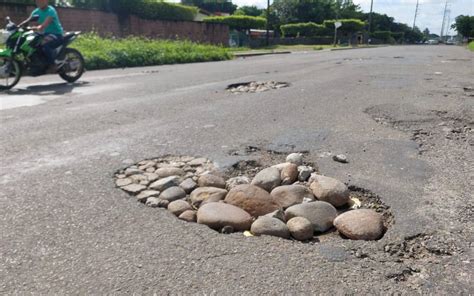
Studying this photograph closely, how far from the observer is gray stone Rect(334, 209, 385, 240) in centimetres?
259

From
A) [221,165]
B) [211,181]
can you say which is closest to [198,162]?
[221,165]

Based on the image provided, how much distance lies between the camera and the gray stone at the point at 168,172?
348 cm

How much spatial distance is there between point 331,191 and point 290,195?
12.2 inches

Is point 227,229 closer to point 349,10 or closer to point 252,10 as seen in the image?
point 252,10

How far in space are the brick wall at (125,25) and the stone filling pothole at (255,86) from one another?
649 inches

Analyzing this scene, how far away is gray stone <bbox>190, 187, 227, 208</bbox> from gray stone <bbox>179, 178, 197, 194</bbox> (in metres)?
0.08

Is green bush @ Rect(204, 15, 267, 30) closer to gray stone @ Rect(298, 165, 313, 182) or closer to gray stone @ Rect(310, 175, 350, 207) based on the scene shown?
gray stone @ Rect(298, 165, 313, 182)

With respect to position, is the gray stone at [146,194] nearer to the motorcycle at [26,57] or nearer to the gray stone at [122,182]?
the gray stone at [122,182]

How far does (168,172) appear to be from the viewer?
351 cm

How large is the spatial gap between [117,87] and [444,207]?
24.5 ft

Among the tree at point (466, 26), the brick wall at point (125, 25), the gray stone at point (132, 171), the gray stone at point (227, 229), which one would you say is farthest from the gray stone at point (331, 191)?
the tree at point (466, 26)

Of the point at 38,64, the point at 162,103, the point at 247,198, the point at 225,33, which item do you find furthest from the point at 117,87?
the point at 225,33

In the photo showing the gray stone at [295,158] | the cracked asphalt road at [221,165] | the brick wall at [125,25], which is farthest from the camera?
the brick wall at [125,25]

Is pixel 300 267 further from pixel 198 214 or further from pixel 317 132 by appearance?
pixel 317 132
